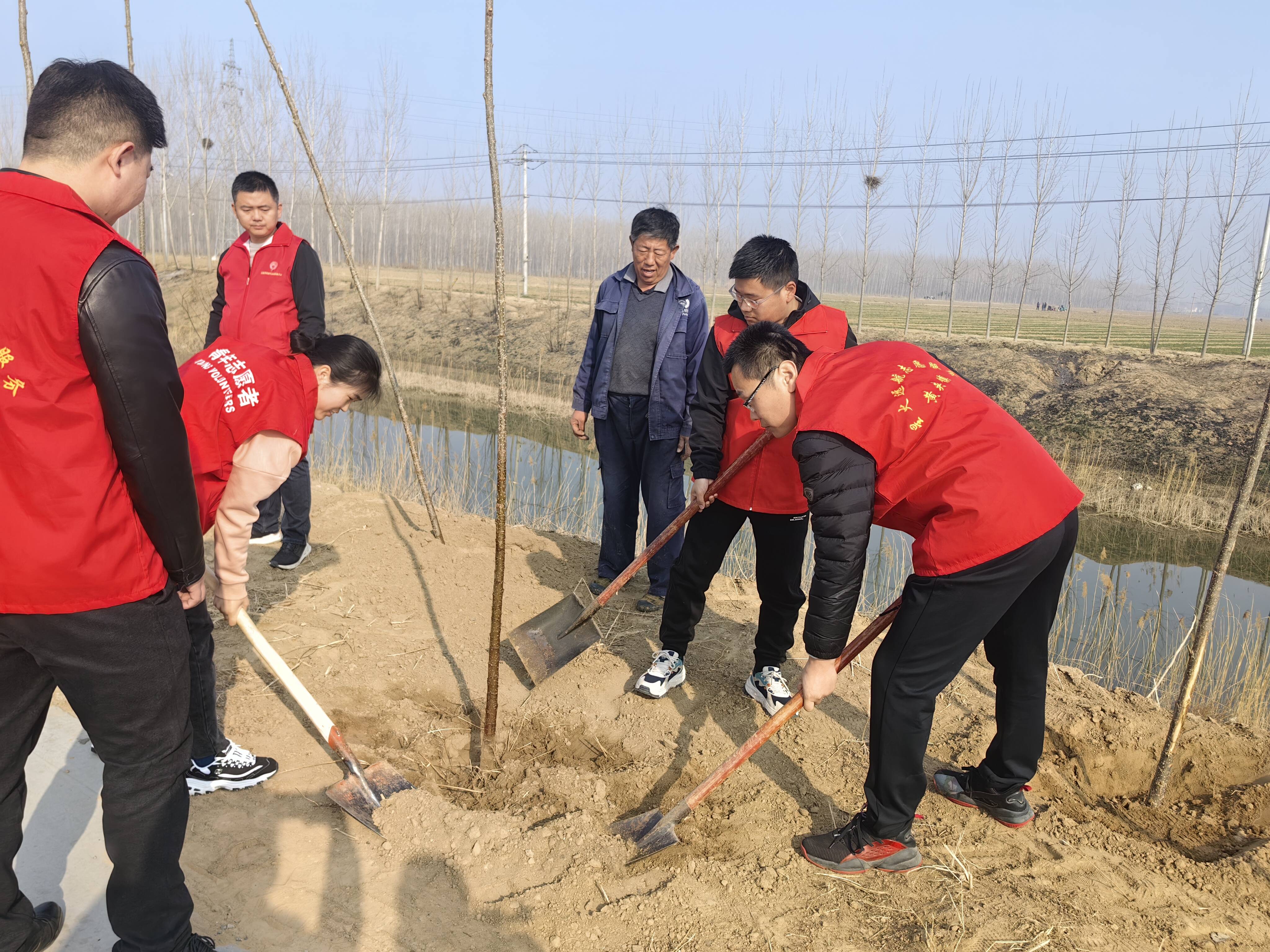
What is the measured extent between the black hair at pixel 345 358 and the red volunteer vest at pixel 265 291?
169 centimetres

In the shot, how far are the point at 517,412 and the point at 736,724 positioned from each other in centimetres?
1051

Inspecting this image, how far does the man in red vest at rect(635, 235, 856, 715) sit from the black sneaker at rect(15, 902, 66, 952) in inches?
84.0

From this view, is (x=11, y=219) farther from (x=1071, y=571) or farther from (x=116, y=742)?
(x=1071, y=571)

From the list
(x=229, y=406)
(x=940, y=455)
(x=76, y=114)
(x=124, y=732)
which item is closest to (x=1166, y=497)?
(x=940, y=455)

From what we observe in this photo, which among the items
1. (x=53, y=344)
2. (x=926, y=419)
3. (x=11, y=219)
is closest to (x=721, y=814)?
(x=926, y=419)

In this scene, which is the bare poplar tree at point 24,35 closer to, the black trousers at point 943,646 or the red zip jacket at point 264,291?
the red zip jacket at point 264,291

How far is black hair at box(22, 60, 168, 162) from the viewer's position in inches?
62.1

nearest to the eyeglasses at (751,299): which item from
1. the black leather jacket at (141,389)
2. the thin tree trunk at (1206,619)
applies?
the thin tree trunk at (1206,619)

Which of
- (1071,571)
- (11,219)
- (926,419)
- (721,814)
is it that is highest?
(11,219)

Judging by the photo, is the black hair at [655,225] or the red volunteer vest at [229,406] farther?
the black hair at [655,225]

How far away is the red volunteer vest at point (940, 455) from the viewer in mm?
2266

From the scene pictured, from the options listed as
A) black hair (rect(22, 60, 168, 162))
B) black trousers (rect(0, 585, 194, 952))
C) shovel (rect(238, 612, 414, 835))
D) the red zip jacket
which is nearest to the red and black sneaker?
shovel (rect(238, 612, 414, 835))

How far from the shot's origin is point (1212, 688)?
458 cm

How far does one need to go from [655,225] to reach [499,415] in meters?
1.93
